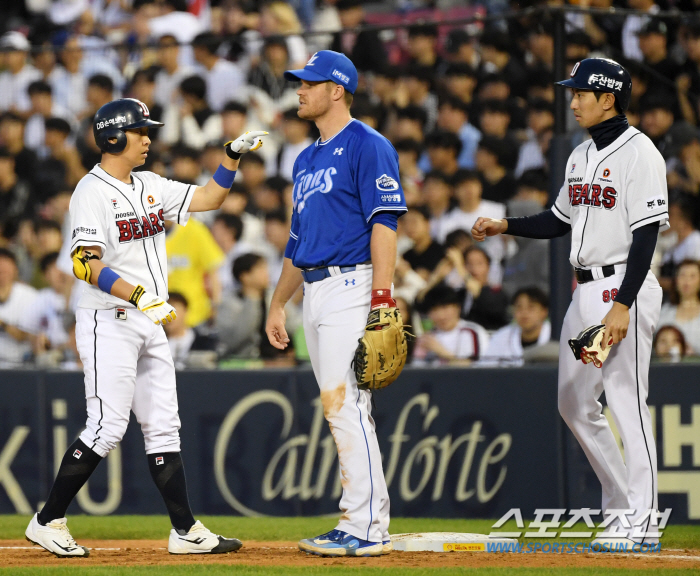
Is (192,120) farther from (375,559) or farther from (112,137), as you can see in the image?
(375,559)

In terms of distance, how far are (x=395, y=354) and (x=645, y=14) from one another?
153 inches

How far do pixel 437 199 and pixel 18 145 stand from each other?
350cm

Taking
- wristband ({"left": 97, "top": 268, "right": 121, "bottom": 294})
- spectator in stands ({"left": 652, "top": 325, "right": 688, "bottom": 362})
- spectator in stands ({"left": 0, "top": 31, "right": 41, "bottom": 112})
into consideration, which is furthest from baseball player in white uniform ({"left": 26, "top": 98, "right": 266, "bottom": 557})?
spectator in stands ({"left": 0, "top": 31, "right": 41, "bottom": 112})

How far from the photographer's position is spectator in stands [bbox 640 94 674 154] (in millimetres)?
7012

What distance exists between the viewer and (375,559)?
4625 mm

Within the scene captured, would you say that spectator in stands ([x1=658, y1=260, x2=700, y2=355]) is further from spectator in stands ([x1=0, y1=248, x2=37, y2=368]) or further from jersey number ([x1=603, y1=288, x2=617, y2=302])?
spectator in stands ([x1=0, y1=248, x2=37, y2=368])

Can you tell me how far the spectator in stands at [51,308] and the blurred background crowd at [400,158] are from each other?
0.04ft

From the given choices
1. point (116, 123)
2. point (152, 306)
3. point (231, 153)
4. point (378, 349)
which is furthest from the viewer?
point (231, 153)

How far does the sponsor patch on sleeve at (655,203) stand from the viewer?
15.8 ft

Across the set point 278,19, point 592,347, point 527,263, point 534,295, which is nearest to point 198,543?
point 592,347

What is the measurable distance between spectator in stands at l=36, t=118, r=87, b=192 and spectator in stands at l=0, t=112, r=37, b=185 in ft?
0.24

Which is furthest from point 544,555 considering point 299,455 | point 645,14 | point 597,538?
point 645,14

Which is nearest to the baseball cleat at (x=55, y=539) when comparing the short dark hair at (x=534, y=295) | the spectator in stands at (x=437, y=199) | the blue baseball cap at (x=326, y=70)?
the blue baseball cap at (x=326, y=70)

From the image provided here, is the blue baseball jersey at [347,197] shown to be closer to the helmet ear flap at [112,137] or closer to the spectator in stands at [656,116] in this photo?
the helmet ear flap at [112,137]
